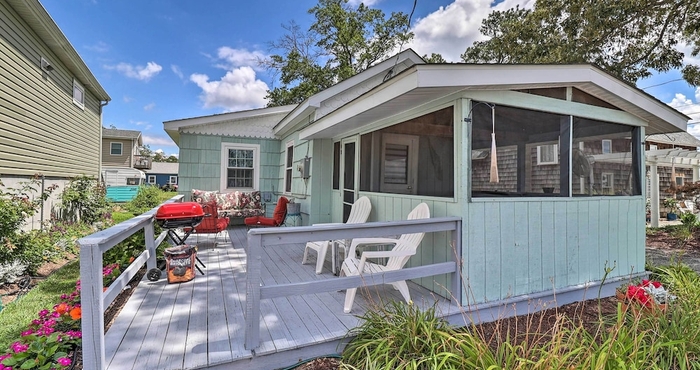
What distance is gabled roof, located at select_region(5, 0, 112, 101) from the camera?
572 centimetres

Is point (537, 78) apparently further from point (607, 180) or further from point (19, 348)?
point (19, 348)

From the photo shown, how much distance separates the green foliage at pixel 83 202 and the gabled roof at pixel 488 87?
6.79 m

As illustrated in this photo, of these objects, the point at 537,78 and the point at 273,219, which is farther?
the point at 273,219

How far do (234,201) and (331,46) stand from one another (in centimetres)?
1300

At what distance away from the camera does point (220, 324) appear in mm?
2707

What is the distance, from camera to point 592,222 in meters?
3.81

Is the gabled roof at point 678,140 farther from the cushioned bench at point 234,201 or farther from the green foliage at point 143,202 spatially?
the green foliage at point 143,202

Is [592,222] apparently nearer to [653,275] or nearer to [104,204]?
[653,275]

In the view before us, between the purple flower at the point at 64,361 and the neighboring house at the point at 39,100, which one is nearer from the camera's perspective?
the purple flower at the point at 64,361

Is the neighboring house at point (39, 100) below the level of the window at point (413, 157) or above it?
above

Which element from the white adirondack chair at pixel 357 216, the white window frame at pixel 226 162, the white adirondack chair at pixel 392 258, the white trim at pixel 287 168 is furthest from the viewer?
the white window frame at pixel 226 162

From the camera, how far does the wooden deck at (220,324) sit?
221cm

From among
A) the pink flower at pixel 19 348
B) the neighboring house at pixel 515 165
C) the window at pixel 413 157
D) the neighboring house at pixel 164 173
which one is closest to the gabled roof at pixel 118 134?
the neighboring house at pixel 164 173

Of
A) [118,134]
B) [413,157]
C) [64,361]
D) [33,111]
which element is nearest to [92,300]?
[64,361]
